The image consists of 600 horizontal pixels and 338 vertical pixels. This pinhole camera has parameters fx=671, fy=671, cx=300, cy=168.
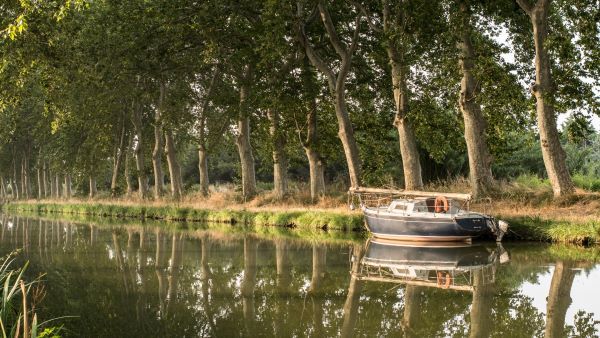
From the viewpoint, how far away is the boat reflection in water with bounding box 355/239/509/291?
583 inches

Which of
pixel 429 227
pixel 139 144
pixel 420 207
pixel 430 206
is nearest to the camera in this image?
pixel 430 206

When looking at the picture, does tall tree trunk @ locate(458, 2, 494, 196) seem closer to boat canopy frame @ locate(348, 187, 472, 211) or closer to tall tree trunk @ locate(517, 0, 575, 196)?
boat canopy frame @ locate(348, 187, 472, 211)

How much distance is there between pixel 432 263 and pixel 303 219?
12424 mm

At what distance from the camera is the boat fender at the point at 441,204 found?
72.3ft

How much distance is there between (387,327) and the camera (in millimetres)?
10125

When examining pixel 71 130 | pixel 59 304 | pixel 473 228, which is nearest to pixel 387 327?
pixel 59 304

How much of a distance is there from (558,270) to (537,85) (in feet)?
31.1

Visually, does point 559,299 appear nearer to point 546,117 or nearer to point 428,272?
point 428,272

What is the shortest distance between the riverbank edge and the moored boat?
103 centimetres

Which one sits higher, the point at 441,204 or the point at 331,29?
the point at 331,29

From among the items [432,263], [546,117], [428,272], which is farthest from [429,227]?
[428,272]

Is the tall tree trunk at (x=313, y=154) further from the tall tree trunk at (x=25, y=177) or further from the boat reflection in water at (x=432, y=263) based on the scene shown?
the tall tree trunk at (x=25, y=177)

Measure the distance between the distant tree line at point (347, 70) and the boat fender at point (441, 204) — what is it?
4035mm

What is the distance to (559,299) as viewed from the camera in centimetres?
1227
